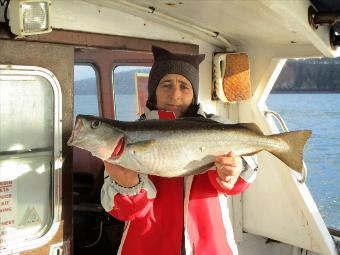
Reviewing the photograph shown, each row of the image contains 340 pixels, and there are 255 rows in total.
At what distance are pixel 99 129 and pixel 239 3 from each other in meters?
1.59

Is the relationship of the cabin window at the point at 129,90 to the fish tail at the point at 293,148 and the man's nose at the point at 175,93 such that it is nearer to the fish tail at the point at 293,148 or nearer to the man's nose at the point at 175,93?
the man's nose at the point at 175,93

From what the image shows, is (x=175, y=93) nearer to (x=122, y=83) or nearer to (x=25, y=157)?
(x=25, y=157)

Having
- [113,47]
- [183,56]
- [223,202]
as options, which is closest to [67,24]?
[113,47]

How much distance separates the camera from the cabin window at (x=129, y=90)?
227 inches

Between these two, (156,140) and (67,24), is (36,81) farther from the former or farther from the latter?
(156,140)

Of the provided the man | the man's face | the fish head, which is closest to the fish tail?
the man

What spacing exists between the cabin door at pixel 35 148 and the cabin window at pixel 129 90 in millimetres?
2424

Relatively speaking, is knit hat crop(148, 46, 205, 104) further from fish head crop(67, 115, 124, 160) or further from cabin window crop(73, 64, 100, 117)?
cabin window crop(73, 64, 100, 117)

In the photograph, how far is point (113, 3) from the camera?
12.0ft

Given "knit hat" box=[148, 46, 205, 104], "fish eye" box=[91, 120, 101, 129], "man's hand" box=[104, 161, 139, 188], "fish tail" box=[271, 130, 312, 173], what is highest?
"knit hat" box=[148, 46, 205, 104]

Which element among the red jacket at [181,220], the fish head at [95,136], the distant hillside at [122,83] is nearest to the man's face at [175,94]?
the red jacket at [181,220]

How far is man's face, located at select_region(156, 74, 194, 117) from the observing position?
2826mm

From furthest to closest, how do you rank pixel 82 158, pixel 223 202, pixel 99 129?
pixel 82 158 → pixel 223 202 → pixel 99 129

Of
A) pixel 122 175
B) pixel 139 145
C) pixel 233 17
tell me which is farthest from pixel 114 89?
pixel 139 145
